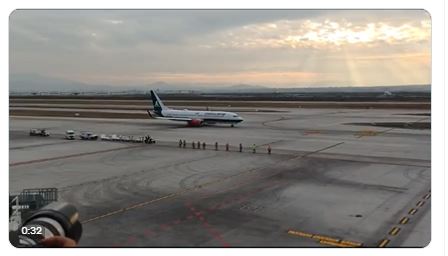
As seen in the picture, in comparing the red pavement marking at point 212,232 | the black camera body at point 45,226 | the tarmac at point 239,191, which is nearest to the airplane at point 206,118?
the tarmac at point 239,191

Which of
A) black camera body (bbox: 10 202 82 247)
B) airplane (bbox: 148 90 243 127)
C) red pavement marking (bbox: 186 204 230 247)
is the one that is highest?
airplane (bbox: 148 90 243 127)

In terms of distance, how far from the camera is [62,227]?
14.2 metres

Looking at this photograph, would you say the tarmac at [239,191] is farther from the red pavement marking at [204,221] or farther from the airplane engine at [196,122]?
the airplane engine at [196,122]

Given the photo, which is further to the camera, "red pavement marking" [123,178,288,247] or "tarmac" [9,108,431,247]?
"tarmac" [9,108,431,247]

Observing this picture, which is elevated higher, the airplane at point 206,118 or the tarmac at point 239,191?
the airplane at point 206,118

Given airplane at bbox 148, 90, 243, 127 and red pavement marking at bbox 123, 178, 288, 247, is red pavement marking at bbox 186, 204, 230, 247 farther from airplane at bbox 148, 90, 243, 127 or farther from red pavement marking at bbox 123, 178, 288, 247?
airplane at bbox 148, 90, 243, 127

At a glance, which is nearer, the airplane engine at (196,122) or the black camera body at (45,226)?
the black camera body at (45,226)

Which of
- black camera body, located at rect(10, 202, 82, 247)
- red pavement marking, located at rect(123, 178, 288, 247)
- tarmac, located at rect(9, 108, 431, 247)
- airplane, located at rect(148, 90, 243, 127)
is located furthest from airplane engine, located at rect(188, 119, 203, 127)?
black camera body, located at rect(10, 202, 82, 247)

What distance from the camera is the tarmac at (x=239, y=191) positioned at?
18.9 meters

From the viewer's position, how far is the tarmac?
18.9 m

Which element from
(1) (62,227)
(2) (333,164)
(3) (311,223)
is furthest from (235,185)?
(1) (62,227)

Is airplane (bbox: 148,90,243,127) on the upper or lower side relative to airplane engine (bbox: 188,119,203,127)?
upper

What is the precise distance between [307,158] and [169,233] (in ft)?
79.8

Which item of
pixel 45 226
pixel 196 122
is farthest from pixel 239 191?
pixel 196 122
